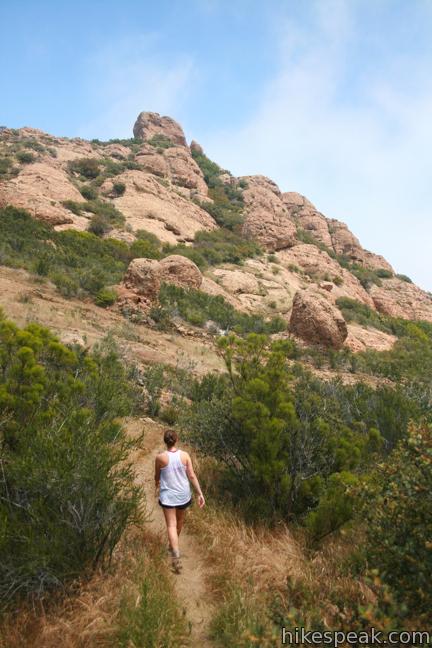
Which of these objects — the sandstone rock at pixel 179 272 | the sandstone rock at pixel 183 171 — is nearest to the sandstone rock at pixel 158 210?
the sandstone rock at pixel 183 171

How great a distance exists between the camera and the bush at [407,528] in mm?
2188

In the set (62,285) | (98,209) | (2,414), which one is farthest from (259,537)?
(98,209)

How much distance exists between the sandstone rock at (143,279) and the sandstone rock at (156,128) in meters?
45.5

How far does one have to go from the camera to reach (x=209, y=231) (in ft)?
107

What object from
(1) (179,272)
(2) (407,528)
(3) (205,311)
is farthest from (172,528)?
(1) (179,272)

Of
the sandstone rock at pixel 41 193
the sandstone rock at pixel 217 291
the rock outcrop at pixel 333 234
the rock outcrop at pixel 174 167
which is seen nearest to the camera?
the sandstone rock at pixel 217 291

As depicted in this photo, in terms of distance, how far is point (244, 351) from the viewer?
4.90 meters

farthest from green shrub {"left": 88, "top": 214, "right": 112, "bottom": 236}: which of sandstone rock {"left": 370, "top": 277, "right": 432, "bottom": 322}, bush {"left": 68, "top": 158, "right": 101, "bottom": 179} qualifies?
sandstone rock {"left": 370, "top": 277, "right": 432, "bottom": 322}

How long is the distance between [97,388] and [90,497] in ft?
8.13

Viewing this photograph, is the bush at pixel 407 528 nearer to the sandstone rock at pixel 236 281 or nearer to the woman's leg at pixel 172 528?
the woman's leg at pixel 172 528

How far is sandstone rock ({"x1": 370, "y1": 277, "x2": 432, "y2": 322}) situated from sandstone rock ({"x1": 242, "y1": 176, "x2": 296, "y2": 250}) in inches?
352

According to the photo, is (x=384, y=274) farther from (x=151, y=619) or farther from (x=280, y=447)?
(x=151, y=619)

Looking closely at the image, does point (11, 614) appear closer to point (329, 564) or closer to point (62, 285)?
point (329, 564)

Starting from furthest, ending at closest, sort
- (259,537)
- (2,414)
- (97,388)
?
(97,388) → (259,537) → (2,414)
